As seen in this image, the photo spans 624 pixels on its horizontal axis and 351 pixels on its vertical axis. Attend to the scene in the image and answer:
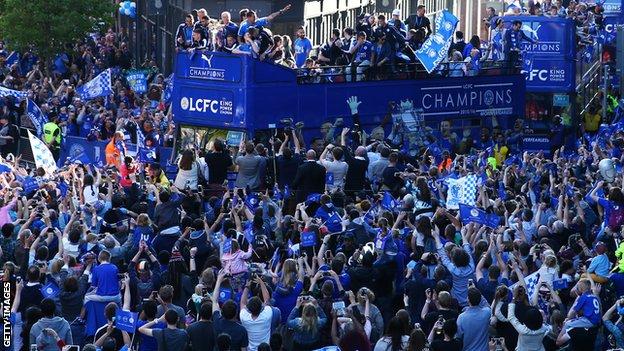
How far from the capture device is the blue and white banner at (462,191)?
75.7 ft

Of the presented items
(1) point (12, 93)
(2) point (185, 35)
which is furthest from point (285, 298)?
(1) point (12, 93)

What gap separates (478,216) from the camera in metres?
20.5

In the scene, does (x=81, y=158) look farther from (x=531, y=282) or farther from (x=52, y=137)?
(x=531, y=282)

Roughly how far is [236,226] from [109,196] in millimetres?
2933

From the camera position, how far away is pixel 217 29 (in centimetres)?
2859

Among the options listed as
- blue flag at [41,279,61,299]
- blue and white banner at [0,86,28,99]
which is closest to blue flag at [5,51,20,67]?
blue and white banner at [0,86,28,99]

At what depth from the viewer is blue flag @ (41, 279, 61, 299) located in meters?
18.5

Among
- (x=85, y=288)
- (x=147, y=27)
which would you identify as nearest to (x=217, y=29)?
(x=85, y=288)

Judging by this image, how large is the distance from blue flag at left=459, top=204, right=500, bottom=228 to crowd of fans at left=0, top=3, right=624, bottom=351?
0.17 ft

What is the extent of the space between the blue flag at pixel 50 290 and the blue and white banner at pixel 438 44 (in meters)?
13.1

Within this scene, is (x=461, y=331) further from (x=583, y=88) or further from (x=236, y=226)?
(x=583, y=88)

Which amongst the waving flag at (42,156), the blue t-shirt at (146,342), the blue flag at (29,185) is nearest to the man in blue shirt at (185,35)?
the waving flag at (42,156)

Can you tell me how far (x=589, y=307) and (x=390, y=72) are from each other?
46.6 feet

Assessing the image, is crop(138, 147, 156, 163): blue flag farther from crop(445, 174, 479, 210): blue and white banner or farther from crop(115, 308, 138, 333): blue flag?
crop(115, 308, 138, 333): blue flag
